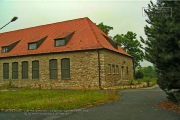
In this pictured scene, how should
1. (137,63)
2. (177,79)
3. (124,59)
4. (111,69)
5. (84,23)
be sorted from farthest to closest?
1. (137,63)
2. (124,59)
3. (84,23)
4. (111,69)
5. (177,79)

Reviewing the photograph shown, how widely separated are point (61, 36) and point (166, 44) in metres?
17.2

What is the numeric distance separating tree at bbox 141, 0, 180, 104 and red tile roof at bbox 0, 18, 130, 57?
38.0 ft

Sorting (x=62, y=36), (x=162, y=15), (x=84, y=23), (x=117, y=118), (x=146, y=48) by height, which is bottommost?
(x=117, y=118)

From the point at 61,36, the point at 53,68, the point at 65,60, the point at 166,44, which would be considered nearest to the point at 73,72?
the point at 65,60

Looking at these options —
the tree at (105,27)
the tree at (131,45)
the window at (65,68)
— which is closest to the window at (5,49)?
the window at (65,68)

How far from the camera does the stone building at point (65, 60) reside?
22438 mm

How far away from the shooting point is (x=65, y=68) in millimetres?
23922

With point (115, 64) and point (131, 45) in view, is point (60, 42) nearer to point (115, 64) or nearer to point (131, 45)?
point (115, 64)

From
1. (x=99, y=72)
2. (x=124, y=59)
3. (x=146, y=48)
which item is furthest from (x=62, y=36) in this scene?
(x=146, y=48)

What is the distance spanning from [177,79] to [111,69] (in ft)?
49.6

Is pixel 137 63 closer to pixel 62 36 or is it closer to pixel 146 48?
pixel 62 36

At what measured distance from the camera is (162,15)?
9461mm

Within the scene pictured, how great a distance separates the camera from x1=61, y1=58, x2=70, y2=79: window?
23.8m

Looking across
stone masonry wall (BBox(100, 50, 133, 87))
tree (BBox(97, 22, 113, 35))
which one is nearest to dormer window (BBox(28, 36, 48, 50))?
stone masonry wall (BBox(100, 50, 133, 87))
